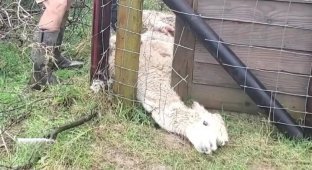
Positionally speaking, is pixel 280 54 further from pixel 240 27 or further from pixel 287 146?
pixel 287 146

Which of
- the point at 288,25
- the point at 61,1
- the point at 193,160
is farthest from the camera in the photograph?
the point at 61,1

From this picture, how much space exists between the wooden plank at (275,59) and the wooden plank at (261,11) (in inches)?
8.4

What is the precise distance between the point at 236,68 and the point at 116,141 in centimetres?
101

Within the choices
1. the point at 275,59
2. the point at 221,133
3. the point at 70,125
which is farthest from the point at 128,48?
the point at 275,59

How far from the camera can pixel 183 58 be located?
13.0 ft

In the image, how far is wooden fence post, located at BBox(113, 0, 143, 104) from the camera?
3.76 m

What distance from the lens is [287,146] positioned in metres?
3.65

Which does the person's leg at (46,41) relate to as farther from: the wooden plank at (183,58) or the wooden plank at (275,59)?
the wooden plank at (275,59)

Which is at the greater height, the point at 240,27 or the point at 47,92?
the point at 240,27

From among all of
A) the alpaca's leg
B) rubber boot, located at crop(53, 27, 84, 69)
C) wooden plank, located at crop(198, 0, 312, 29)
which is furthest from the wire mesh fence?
rubber boot, located at crop(53, 27, 84, 69)

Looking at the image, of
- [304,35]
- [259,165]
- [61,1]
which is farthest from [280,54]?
[61,1]

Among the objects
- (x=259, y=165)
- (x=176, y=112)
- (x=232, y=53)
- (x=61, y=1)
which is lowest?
(x=259, y=165)

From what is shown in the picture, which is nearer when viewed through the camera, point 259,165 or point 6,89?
point 259,165

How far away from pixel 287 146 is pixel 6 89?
7.76ft
